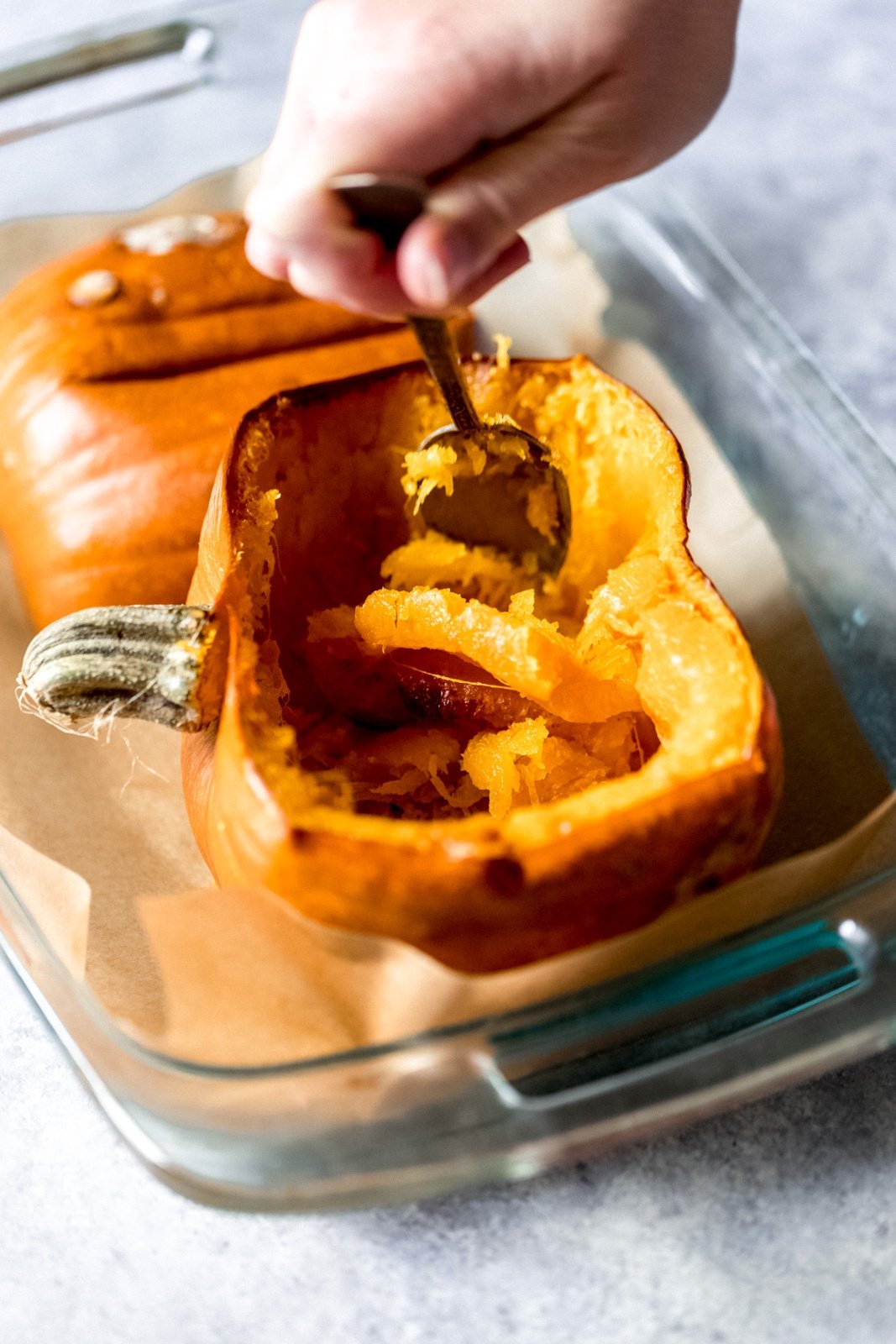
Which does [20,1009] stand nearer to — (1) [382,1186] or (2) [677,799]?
(1) [382,1186]

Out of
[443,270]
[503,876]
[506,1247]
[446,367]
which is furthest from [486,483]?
[506,1247]

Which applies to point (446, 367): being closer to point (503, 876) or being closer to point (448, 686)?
point (448, 686)

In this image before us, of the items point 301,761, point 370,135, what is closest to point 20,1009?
point 301,761

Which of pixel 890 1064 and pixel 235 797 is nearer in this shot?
pixel 235 797

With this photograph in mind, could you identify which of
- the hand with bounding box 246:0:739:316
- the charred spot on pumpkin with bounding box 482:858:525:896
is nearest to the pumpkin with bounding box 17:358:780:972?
the charred spot on pumpkin with bounding box 482:858:525:896

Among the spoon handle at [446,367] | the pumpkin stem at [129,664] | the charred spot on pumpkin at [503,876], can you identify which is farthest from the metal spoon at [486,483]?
the charred spot on pumpkin at [503,876]

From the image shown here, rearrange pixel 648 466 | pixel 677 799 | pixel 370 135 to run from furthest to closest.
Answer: pixel 648 466 < pixel 370 135 < pixel 677 799

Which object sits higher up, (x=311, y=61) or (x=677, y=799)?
(x=311, y=61)
